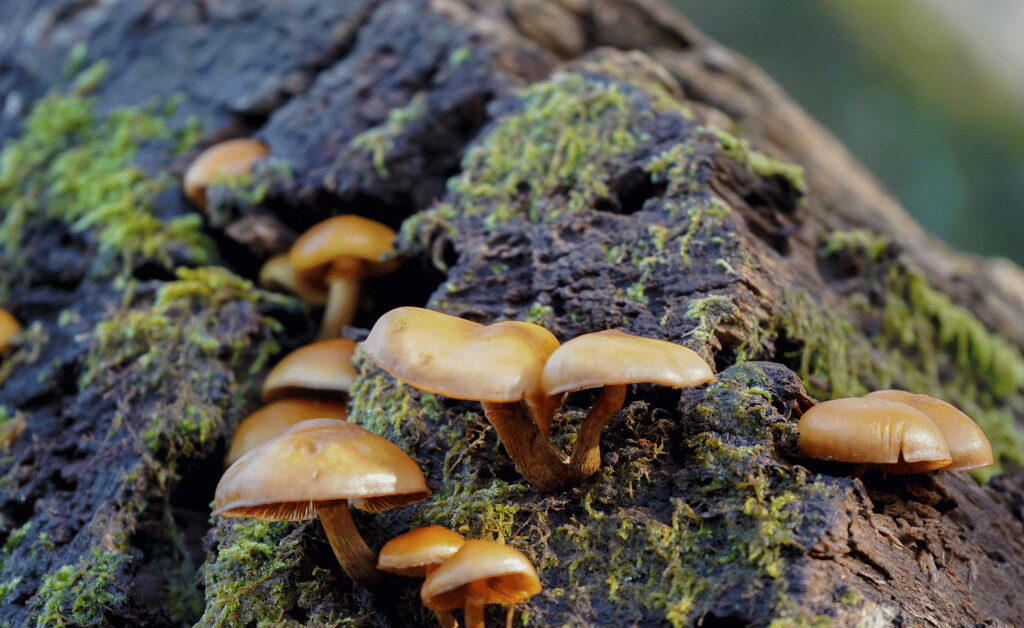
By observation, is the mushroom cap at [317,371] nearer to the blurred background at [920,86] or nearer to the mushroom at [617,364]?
the mushroom at [617,364]

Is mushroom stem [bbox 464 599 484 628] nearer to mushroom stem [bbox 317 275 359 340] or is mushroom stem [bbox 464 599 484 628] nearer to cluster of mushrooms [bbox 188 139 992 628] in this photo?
cluster of mushrooms [bbox 188 139 992 628]

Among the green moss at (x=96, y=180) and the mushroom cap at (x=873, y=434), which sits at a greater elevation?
the mushroom cap at (x=873, y=434)

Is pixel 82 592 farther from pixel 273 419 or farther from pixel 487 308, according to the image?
pixel 487 308

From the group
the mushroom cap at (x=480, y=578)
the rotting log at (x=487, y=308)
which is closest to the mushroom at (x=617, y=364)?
the mushroom cap at (x=480, y=578)

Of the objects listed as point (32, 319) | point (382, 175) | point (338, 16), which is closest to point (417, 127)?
point (382, 175)

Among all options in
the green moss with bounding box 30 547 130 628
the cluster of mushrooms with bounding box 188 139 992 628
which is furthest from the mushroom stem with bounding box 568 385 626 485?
the green moss with bounding box 30 547 130 628

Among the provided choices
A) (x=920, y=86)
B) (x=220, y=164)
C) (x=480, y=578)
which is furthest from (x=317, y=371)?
(x=920, y=86)

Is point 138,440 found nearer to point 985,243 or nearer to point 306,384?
point 306,384
